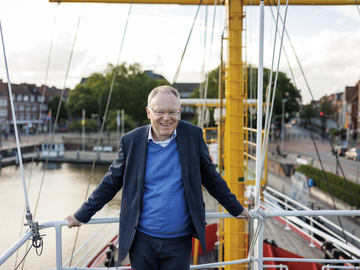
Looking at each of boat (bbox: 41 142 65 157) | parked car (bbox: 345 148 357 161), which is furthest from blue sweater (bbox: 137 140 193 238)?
boat (bbox: 41 142 65 157)

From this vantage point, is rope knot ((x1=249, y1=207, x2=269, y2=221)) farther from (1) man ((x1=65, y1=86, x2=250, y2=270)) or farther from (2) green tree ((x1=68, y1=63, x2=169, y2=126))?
(2) green tree ((x1=68, y1=63, x2=169, y2=126))

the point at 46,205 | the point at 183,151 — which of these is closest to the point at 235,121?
the point at 183,151

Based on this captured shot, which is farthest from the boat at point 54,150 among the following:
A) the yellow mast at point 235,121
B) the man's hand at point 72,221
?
the man's hand at point 72,221

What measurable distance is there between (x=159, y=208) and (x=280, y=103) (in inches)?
1769

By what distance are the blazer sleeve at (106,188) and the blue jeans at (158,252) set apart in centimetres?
30

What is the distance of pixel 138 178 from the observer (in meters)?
1.77

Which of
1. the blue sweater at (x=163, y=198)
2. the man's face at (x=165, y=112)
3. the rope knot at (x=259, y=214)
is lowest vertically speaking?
the rope knot at (x=259, y=214)

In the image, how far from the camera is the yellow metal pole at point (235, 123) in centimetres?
522

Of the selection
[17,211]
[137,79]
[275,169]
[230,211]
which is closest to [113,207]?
[17,211]

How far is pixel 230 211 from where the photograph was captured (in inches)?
81.0

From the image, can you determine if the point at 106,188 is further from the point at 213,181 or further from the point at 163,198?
the point at 213,181

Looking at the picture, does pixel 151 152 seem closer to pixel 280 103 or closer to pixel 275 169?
pixel 275 169

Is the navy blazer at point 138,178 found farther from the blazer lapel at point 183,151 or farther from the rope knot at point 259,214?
the rope knot at point 259,214

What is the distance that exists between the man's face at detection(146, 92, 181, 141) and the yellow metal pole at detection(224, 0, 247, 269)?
366 cm
